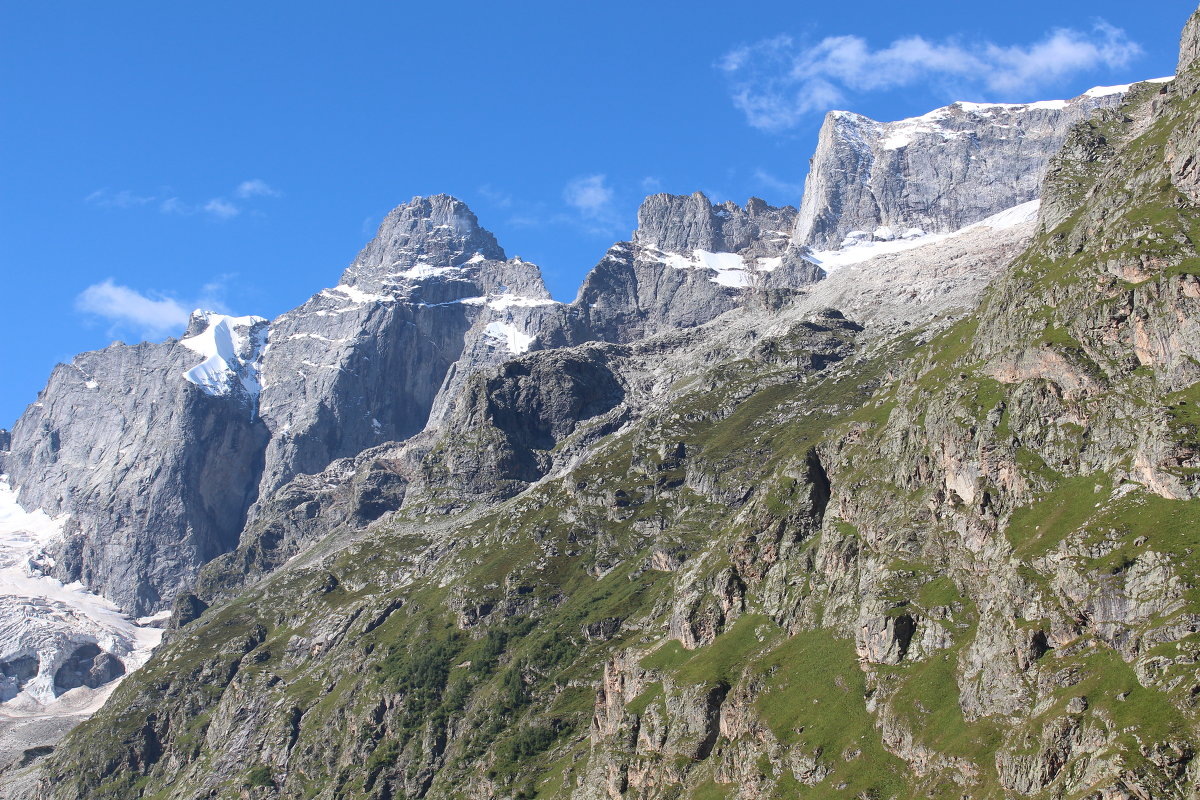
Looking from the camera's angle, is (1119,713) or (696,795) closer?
(1119,713)

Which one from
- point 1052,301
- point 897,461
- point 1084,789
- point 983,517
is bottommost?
point 1084,789

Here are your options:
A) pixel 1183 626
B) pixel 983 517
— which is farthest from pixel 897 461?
pixel 1183 626

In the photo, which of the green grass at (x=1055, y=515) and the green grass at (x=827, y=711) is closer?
the green grass at (x=827, y=711)

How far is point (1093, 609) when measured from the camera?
426ft

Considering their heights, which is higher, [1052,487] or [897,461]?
[897,461]

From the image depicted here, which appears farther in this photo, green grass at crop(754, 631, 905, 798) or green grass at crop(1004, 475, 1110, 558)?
green grass at crop(1004, 475, 1110, 558)

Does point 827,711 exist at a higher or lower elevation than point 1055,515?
lower

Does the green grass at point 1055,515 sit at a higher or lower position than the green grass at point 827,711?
higher

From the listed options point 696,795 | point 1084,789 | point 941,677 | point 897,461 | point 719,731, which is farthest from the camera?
point 897,461

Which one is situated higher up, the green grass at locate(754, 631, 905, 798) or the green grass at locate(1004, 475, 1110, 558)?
the green grass at locate(1004, 475, 1110, 558)

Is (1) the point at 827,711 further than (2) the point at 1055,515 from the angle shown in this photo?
Yes

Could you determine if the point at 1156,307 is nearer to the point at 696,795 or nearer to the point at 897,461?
the point at 897,461

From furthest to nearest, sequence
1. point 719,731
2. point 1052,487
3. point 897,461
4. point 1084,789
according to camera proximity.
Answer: point 897,461 < point 719,731 < point 1052,487 < point 1084,789

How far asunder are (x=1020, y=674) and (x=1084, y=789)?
24914 mm
